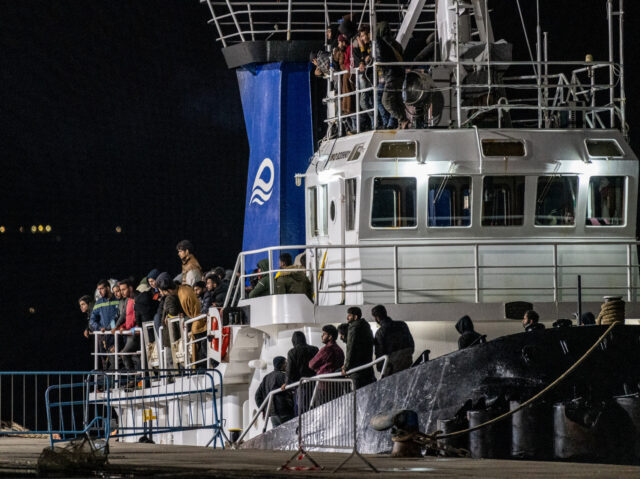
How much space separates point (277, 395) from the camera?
600 inches

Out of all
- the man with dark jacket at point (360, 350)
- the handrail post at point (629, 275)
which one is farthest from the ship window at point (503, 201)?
the man with dark jacket at point (360, 350)

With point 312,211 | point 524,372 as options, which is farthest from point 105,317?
point 524,372

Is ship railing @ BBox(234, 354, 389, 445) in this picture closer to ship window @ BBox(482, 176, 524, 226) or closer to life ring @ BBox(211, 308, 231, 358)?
life ring @ BBox(211, 308, 231, 358)

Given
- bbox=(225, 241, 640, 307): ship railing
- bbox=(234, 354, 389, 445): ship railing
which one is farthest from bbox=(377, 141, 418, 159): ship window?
bbox=(234, 354, 389, 445): ship railing

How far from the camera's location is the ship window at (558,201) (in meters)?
16.3

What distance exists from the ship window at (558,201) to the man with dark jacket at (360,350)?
3150mm

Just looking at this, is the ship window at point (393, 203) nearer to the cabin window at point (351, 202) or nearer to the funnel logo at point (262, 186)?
the cabin window at point (351, 202)

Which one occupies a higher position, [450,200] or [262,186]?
[262,186]

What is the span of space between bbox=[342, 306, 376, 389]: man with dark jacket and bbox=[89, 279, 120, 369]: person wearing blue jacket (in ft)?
26.5

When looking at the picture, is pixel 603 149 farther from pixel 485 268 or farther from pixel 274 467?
pixel 274 467

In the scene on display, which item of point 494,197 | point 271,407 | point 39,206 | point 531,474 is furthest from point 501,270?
point 39,206

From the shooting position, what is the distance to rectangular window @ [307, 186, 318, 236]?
695 inches

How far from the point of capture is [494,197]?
16.2 metres

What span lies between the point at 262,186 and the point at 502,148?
8.08 metres
